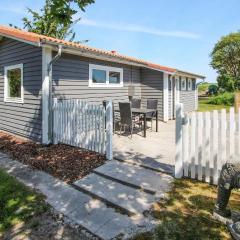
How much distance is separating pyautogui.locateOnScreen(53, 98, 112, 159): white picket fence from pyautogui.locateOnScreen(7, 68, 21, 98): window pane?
2434 mm

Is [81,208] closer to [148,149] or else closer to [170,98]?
[148,149]

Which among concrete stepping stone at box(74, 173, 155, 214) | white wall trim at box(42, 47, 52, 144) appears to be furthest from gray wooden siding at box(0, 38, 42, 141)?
concrete stepping stone at box(74, 173, 155, 214)

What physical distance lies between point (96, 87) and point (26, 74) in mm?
2827

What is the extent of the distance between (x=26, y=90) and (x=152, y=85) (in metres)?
6.99

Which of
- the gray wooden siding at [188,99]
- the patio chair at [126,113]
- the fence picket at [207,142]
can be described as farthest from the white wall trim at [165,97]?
the fence picket at [207,142]

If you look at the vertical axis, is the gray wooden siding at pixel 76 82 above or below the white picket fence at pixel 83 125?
above

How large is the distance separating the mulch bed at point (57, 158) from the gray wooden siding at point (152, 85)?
7067 millimetres

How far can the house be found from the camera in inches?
301

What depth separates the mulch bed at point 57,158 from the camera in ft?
17.5

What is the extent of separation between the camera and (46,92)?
7621mm

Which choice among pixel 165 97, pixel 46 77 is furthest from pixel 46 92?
pixel 165 97

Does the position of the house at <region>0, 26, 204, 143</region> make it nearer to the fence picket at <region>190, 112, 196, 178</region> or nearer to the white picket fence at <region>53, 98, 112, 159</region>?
the white picket fence at <region>53, 98, 112, 159</region>

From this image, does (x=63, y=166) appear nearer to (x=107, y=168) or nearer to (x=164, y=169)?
(x=107, y=168)

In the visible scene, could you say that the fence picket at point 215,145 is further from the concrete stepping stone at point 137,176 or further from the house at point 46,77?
the house at point 46,77
